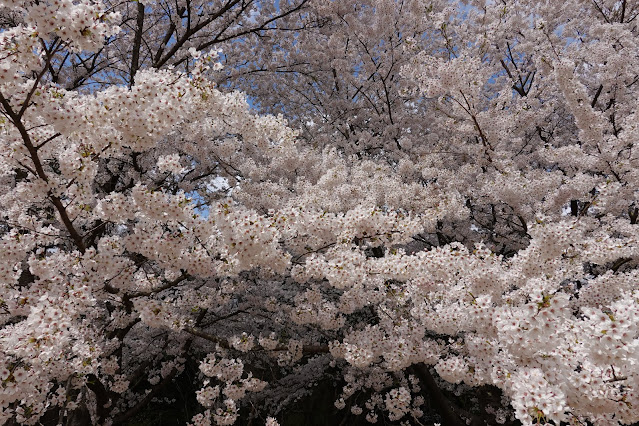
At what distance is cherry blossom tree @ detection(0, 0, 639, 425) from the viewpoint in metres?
3.42

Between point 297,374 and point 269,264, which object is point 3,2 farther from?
point 297,374

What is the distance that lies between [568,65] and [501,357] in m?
5.59

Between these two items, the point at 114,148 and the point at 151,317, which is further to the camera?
the point at 151,317

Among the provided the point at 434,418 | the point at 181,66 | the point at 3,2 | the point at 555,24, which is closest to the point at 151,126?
the point at 3,2

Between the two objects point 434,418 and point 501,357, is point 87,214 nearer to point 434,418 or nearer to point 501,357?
point 501,357

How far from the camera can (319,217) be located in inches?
197

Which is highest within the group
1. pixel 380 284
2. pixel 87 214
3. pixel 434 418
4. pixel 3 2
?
pixel 3 2

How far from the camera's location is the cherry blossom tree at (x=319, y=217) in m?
3.42

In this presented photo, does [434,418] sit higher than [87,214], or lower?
lower

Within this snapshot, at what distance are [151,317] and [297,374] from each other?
18.6 ft

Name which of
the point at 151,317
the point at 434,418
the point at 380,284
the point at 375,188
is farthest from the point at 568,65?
the point at 434,418

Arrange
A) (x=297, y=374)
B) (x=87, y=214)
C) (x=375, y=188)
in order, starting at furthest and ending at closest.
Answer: (x=297, y=374) → (x=375, y=188) → (x=87, y=214)

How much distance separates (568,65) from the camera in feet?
23.0

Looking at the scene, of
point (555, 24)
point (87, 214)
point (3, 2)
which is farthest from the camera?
point (555, 24)
